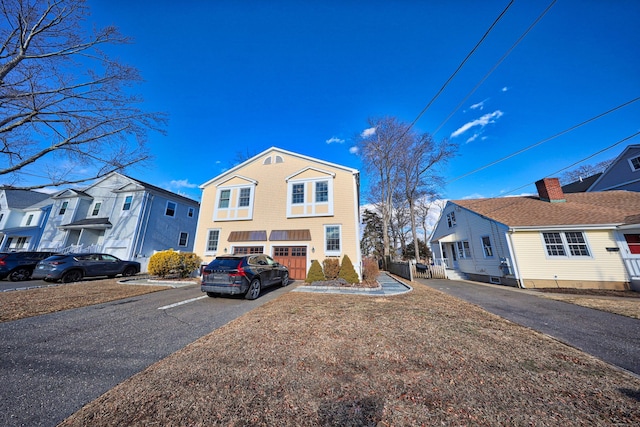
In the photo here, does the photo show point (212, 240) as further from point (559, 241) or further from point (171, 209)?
point (559, 241)

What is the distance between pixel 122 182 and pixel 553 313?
2975cm

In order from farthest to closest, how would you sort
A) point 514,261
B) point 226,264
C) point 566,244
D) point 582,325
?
point 514,261 < point 566,244 < point 226,264 < point 582,325

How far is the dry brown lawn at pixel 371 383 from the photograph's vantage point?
2.10 meters

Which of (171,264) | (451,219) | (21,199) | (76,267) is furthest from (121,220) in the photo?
(451,219)

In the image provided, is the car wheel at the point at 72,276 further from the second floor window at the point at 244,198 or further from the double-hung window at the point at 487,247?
the double-hung window at the point at 487,247

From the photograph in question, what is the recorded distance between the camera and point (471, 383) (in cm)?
269

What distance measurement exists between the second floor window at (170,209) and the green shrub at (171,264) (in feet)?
29.3

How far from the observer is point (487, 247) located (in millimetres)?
13758

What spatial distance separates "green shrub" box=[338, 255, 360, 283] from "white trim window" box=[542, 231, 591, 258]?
10804 millimetres

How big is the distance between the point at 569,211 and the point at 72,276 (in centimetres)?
2818

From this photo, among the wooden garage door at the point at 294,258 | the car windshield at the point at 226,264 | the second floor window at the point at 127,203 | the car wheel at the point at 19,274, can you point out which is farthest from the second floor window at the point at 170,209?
the car windshield at the point at 226,264

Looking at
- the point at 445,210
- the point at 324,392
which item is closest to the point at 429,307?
the point at 324,392

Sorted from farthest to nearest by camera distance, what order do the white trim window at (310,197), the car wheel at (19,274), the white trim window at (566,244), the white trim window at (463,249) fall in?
the white trim window at (463,249) < the white trim window at (310,197) < the car wheel at (19,274) < the white trim window at (566,244)

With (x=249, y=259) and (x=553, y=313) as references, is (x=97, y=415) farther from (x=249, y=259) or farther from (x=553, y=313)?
(x=553, y=313)
